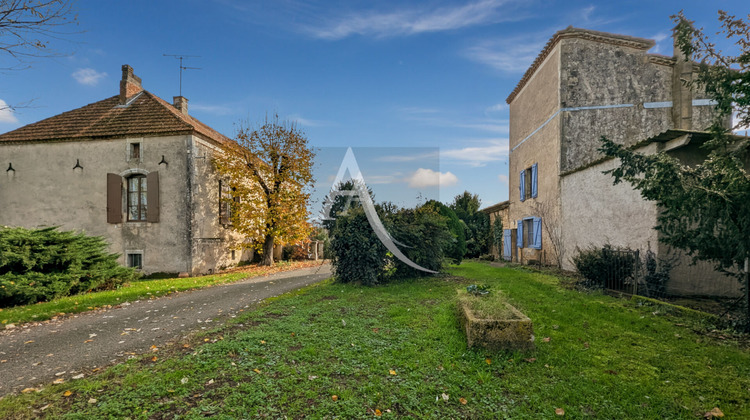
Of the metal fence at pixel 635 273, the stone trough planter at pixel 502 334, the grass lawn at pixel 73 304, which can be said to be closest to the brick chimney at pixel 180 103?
the grass lawn at pixel 73 304

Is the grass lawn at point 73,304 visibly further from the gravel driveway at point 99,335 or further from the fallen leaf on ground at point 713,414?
the fallen leaf on ground at point 713,414

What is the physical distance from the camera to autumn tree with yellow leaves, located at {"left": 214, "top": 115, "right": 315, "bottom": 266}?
15.0m

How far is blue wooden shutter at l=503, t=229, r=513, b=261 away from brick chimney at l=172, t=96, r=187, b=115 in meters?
17.2

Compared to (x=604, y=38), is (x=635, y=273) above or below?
below

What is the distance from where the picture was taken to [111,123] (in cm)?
1426

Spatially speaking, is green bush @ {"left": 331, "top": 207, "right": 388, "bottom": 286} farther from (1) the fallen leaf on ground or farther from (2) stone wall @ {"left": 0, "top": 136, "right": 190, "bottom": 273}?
(2) stone wall @ {"left": 0, "top": 136, "right": 190, "bottom": 273}

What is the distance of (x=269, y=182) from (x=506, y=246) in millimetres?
12085

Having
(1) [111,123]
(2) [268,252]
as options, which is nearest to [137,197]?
(1) [111,123]

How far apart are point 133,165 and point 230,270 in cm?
568

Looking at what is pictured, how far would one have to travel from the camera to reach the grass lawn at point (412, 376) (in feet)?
9.58

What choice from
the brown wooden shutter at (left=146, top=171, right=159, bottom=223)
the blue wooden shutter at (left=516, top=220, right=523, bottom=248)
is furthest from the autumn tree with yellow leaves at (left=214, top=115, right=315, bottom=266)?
the blue wooden shutter at (left=516, top=220, right=523, bottom=248)

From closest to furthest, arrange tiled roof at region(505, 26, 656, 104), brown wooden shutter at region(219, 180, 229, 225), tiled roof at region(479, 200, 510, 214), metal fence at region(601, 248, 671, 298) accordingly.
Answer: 1. metal fence at region(601, 248, 671, 298)
2. tiled roof at region(505, 26, 656, 104)
3. brown wooden shutter at region(219, 180, 229, 225)
4. tiled roof at region(479, 200, 510, 214)

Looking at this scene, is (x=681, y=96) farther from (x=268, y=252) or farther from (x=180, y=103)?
(x=180, y=103)

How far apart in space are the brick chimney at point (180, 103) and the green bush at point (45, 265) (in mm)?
9880
